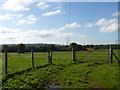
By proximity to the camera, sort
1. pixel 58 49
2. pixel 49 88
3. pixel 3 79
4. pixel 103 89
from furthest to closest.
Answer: pixel 58 49
pixel 3 79
pixel 49 88
pixel 103 89

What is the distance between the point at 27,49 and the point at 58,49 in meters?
15.7

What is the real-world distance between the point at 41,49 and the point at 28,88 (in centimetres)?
6246

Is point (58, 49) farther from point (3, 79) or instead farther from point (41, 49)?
point (3, 79)

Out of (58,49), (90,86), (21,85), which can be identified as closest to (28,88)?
(21,85)

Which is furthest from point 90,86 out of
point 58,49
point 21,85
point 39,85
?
point 58,49

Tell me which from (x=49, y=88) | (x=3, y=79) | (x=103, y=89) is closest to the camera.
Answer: (x=103, y=89)

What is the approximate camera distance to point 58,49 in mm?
78812

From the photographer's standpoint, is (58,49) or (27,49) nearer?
(27,49)

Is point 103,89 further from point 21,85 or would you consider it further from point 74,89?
point 21,85

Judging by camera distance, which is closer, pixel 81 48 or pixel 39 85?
pixel 39 85

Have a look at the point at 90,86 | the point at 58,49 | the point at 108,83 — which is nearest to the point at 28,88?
the point at 90,86

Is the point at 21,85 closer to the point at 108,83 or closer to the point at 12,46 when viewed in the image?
the point at 108,83

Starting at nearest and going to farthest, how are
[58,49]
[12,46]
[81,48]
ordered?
[12,46] → [81,48] → [58,49]

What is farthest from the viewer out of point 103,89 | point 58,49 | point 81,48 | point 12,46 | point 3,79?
point 58,49
